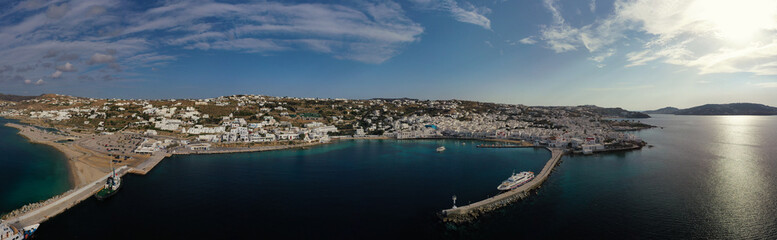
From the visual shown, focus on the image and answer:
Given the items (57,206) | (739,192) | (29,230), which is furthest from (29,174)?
(739,192)

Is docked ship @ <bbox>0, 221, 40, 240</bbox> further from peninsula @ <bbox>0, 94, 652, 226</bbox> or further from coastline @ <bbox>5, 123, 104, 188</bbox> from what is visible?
coastline @ <bbox>5, 123, 104, 188</bbox>

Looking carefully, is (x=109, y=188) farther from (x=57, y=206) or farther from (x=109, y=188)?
(x=57, y=206)

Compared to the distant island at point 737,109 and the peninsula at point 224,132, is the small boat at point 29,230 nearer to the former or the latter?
the peninsula at point 224,132

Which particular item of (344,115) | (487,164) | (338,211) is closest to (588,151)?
(487,164)

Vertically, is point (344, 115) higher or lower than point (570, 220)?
higher

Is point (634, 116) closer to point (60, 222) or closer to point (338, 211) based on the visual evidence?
point (338, 211)

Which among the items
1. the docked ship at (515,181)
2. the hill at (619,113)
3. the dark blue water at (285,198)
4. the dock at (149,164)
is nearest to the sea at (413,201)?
the dark blue water at (285,198)

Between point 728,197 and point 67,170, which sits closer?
point 728,197

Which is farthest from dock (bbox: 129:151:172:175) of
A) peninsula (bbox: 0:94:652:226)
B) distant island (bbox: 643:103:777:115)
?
distant island (bbox: 643:103:777:115)
